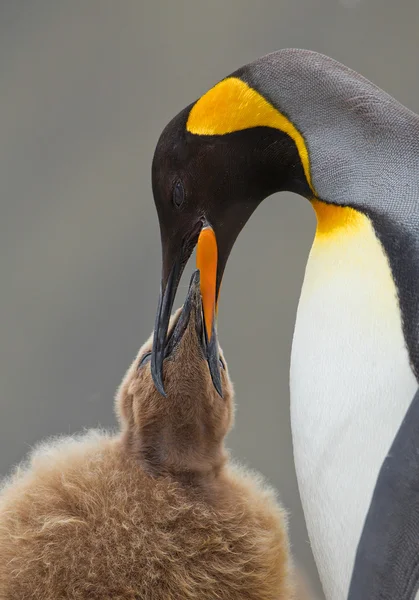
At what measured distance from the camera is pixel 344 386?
844mm

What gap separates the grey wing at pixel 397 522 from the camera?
0.77 meters

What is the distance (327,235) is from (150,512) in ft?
1.12

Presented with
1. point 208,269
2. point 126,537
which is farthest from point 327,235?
point 126,537

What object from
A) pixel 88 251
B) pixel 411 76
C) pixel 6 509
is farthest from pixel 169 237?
pixel 411 76

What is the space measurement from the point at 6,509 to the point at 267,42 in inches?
44.1

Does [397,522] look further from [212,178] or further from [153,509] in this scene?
[212,178]

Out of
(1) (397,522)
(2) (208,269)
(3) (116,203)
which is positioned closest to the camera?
(1) (397,522)

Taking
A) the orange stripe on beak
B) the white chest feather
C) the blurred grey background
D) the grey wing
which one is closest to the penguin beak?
the orange stripe on beak

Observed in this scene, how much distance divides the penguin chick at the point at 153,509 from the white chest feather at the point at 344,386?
10 centimetres

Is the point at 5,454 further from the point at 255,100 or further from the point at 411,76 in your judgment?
the point at 411,76

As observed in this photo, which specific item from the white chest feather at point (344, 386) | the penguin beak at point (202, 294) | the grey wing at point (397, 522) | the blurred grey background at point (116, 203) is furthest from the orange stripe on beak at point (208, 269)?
the blurred grey background at point (116, 203)

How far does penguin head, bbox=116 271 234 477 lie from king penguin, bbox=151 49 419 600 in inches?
0.6

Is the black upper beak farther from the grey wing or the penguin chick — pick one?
the grey wing

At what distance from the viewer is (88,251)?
5.49 ft
